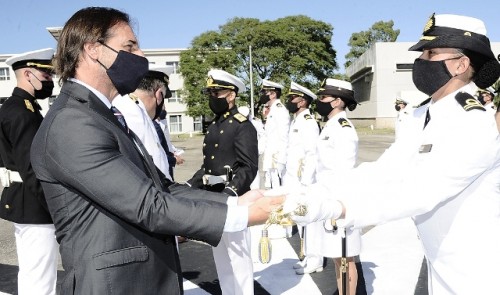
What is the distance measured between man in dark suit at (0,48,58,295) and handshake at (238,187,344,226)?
2195 millimetres

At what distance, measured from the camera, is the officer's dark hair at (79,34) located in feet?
5.97

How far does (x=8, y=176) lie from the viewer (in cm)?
374

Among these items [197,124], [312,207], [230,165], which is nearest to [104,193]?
[312,207]

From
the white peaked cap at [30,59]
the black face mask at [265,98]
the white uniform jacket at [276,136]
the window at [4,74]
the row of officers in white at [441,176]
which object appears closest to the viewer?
the row of officers in white at [441,176]

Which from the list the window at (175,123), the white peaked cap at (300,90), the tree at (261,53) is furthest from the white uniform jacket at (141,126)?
the window at (175,123)

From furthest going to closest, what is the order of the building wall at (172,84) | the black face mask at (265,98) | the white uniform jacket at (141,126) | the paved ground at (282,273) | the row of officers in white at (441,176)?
the building wall at (172,84)
the black face mask at (265,98)
the paved ground at (282,273)
the white uniform jacket at (141,126)
the row of officers in white at (441,176)

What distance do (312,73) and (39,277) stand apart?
1603 inches

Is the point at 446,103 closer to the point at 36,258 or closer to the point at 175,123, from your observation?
the point at 36,258

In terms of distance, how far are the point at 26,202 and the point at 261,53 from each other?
129 ft

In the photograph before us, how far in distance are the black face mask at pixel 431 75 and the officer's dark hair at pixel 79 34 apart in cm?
171

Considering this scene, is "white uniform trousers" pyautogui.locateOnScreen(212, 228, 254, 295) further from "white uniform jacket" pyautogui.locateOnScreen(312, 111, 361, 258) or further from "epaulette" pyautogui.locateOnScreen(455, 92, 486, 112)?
"epaulette" pyautogui.locateOnScreen(455, 92, 486, 112)

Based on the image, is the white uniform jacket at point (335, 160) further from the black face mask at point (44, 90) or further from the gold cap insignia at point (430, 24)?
the black face mask at point (44, 90)

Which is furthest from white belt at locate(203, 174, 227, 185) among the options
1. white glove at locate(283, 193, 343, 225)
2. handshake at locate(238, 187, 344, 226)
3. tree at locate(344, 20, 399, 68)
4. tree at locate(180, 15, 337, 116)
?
tree at locate(344, 20, 399, 68)

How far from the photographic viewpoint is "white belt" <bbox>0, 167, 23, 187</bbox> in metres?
3.68
